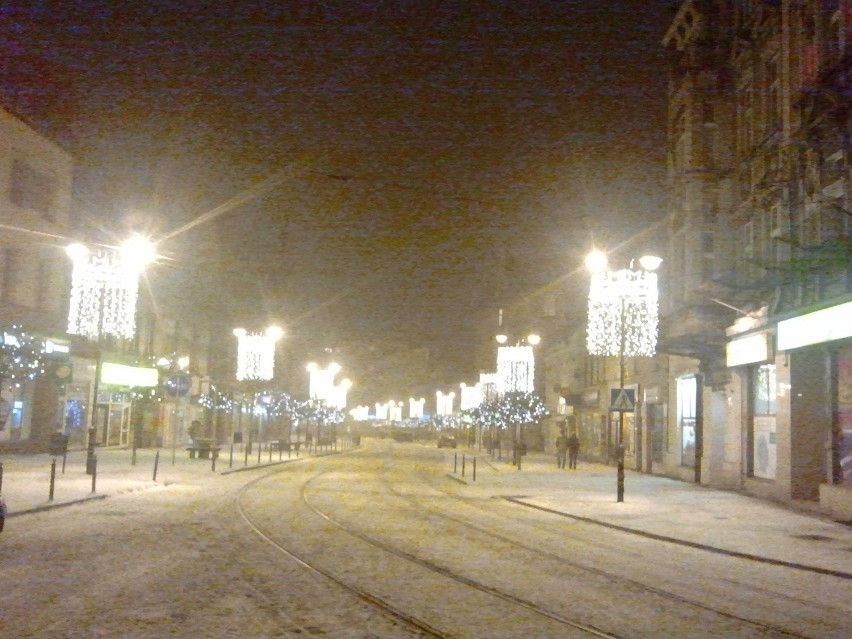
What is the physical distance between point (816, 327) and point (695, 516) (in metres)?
5.36

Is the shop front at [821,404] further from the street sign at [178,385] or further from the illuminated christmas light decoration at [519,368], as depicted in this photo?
the illuminated christmas light decoration at [519,368]

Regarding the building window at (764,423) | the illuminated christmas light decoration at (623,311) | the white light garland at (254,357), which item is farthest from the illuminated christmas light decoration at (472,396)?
the building window at (764,423)

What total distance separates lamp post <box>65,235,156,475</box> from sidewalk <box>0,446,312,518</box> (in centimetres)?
100

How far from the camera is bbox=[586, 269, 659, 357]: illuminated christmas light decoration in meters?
28.0

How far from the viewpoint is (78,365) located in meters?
49.4

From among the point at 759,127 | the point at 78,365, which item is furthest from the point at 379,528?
the point at 78,365

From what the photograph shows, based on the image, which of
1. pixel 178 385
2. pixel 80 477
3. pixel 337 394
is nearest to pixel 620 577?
pixel 80 477

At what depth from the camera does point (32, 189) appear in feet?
140

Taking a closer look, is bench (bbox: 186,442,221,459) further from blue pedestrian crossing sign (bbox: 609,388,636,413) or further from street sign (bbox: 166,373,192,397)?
blue pedestrian crossing sign (bbox: 609,388,636,413)

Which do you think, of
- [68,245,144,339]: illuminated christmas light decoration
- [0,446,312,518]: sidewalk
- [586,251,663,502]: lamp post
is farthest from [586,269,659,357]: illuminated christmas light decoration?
[0,446,312,518]: sidewalk

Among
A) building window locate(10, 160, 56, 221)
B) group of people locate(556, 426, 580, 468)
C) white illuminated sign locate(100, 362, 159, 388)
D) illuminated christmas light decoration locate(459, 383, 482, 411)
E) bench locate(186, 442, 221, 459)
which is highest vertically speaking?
building window locate(10, 160, 56, 221)

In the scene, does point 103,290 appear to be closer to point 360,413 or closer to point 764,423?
point 764,423

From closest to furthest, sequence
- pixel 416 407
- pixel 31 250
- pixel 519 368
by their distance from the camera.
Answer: pixel 31 250 < pixel 519 368 < pixel 416 407

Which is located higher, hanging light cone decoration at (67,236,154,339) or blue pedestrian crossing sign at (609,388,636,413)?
hanging light cone decoration at (67,236,154,339)
